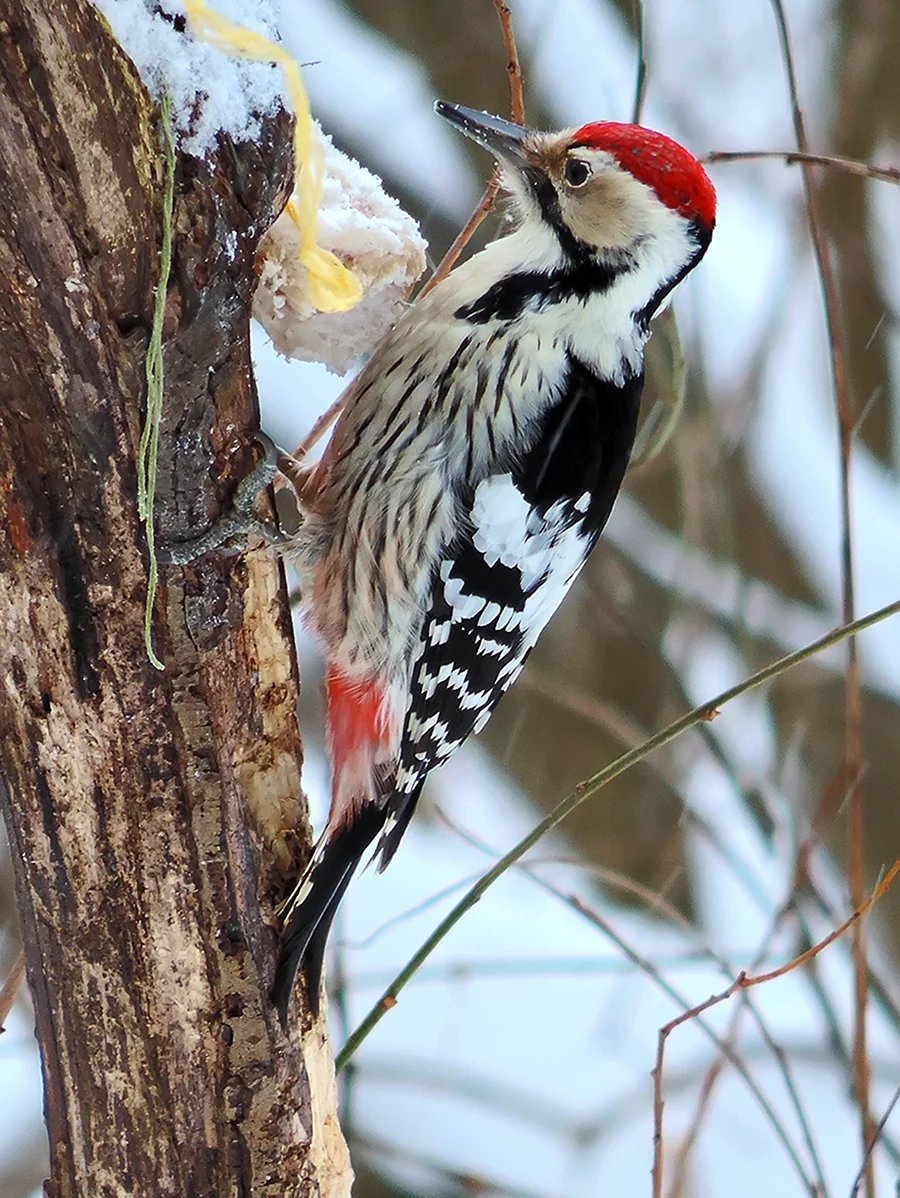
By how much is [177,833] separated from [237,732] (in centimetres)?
12

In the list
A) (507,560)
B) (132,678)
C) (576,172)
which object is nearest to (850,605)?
(507,560)

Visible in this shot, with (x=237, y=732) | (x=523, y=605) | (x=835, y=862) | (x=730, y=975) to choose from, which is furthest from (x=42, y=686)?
(x=835, y=862)

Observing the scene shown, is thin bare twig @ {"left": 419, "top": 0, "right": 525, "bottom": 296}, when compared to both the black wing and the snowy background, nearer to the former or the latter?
the black wing

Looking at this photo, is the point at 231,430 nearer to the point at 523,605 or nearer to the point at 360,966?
the point at 523,605

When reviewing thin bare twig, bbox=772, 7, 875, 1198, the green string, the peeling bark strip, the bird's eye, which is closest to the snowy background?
thin bare twig, bbox=772, 7, 875, 1198

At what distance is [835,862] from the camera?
3.65 metres

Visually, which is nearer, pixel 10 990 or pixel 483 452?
pixel 10 990

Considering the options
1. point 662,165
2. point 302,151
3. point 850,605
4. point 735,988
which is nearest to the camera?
point 302,151

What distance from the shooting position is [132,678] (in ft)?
3.72

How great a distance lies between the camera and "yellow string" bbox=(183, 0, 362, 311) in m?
0.89

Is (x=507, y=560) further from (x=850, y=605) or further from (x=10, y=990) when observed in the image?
(x=10, y=990)

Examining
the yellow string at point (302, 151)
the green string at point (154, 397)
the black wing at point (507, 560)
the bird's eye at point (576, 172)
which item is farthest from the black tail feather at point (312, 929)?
the bird's eye at point (576, 172)

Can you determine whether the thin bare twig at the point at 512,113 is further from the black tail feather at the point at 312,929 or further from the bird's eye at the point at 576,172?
the black tail feather at the point at 312,929

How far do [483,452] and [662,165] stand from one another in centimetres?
44
